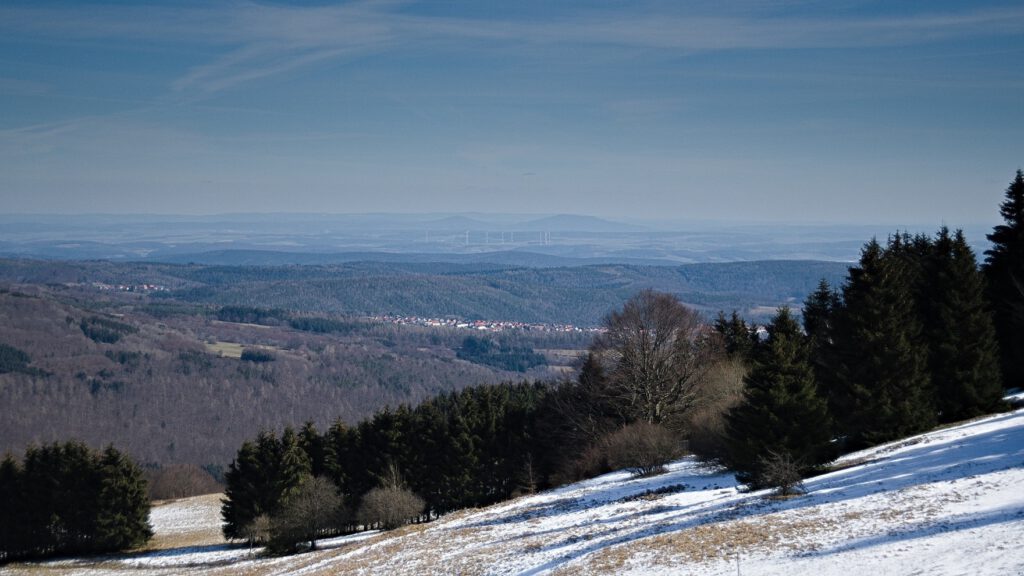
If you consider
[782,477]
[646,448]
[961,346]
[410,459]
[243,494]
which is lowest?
[243,494]

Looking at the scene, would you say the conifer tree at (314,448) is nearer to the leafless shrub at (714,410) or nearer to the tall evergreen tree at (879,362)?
the leafless shrub at (714,410)

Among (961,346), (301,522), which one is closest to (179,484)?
(301,522)

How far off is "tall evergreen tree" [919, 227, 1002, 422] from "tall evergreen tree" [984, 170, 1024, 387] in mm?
4168

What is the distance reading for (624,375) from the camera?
42.3m

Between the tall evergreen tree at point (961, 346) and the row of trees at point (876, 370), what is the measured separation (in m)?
0.04

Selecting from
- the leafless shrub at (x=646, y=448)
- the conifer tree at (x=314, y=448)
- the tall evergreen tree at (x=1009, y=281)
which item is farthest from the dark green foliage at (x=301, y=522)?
the tall evergreen tree at (x=1009, y=281)

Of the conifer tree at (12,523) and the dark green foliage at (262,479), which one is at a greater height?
the dark green foliage at (262,479)

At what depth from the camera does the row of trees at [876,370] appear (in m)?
27.0

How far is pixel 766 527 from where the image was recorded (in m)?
18.9

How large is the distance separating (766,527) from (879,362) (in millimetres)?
13009

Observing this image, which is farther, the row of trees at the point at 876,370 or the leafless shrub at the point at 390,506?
the leafless shrub at the point at 390,506

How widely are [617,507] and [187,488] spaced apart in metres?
78.4

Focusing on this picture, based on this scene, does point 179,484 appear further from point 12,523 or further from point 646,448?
point 646,448

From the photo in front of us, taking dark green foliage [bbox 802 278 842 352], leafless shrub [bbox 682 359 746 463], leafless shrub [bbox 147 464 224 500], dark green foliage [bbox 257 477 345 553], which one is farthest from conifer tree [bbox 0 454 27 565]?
dark green foliage [bbox 802 278 842 352]
